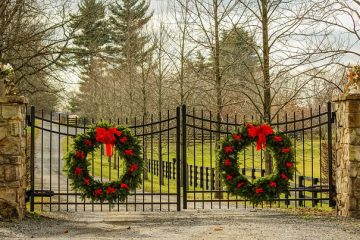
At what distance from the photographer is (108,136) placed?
30.4 ft

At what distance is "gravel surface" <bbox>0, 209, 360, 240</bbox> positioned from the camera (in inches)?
296

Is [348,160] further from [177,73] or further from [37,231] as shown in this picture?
[177,73]

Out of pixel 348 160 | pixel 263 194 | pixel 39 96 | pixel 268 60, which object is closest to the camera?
pixel 348 160

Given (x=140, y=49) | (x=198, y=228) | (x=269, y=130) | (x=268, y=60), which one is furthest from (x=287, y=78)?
(x=140, y=49)

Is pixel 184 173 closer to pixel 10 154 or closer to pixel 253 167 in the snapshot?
pixel 253 167

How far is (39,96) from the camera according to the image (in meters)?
19.0

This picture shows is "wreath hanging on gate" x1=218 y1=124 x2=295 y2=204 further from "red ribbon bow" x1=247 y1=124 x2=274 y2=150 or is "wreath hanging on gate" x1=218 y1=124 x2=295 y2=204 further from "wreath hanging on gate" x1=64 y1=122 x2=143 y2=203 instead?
"wreath hanging on gate" x1=64 y1=122 x2=143 y2=203

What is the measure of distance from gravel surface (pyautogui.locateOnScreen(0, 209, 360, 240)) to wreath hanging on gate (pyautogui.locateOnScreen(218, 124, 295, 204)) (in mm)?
472

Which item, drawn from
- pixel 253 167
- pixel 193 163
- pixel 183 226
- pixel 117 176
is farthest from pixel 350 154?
pixel 193 163

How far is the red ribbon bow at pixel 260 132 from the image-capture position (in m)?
9.56

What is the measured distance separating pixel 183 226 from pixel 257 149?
2327 mm

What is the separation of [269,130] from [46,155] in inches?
996

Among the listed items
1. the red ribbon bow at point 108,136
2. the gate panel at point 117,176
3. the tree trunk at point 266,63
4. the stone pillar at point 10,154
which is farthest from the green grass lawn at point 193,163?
the stone pillar at point 10,154

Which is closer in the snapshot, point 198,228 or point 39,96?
point 198,228
